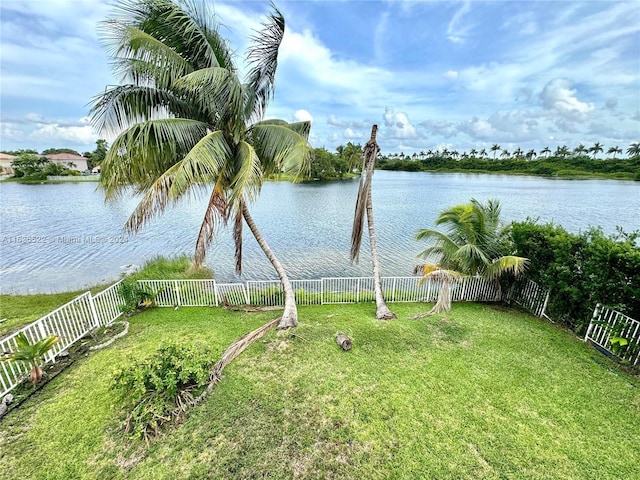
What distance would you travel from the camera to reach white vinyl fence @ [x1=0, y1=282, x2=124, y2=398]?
5.02 metres

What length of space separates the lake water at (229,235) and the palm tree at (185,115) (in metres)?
1.22

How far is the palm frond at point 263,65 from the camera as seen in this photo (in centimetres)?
598

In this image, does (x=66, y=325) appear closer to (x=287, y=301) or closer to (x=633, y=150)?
(x=287, y=301)

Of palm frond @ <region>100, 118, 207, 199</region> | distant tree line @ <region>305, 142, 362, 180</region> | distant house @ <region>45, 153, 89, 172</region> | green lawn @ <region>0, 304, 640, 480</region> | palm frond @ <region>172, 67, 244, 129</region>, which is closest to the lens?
green lawn @ <region>0, 304, 640, 480</region>

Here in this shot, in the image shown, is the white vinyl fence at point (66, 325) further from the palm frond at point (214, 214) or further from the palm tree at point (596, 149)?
the palm tree at point (596, 149)

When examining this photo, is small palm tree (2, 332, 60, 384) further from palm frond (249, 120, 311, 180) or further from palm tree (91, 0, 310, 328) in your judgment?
palm frond (249, 120, 311, 180)

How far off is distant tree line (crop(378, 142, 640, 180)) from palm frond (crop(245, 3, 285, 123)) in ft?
170

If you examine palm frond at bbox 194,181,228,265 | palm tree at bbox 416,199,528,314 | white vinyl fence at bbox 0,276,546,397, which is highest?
palm frond at bbox 194,181,228,265

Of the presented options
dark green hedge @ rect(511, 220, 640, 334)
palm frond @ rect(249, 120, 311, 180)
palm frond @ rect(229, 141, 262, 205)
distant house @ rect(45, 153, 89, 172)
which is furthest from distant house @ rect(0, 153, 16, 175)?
dark green hedge @ rect(511, 220, 640, 334)

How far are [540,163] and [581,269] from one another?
8009 centimetres

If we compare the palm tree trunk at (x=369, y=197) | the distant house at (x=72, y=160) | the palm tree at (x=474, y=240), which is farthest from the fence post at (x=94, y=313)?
the distant house at (x=72, y=160)

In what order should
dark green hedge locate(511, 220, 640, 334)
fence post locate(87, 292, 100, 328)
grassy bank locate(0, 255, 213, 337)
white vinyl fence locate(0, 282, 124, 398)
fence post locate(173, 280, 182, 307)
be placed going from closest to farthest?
1. white vinyl fence locate(0, 282, 124, 398)
2. dark green hedge locate(511, 220, 640, 334)
3. fence post locate(87, 292, 100, 328)
4. grassy bank locate(0, 255, 213, 337)
5. fence post locate(173, 280, 182, 307)

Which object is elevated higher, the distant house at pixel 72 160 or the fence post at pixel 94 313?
the distant house at pixel 72 160

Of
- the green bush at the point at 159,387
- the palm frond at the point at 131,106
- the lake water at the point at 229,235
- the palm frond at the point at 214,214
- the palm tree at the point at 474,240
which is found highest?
the palm frond at the point at 131,106
